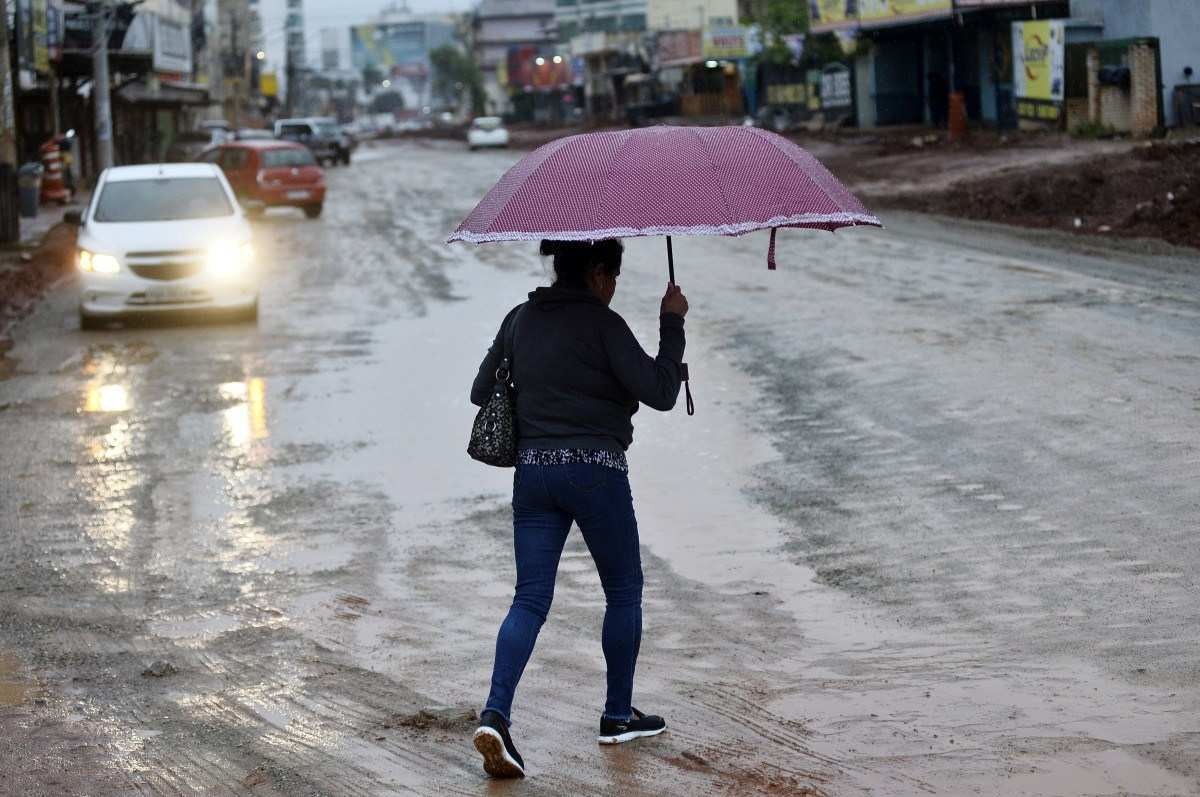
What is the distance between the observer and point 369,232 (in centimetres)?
3036

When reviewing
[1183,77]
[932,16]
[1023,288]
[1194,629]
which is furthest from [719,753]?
[932,16]

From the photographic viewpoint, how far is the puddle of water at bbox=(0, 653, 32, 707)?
20.9 feet

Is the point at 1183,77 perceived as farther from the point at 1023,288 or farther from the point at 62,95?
the point at 62,95

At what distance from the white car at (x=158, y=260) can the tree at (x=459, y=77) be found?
138683 mm

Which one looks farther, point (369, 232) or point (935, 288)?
point (369, 232)

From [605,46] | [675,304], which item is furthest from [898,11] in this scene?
[605,46]

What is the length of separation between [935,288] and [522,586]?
1310 centimetres

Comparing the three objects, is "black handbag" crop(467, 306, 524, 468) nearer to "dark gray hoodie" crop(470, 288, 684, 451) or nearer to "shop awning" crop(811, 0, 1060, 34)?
"dark gray hoodie" crop(470, 288, 684, 451)

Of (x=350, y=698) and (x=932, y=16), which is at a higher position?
(x=932, y=16)

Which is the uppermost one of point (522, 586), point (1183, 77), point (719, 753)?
point (1183, 77)

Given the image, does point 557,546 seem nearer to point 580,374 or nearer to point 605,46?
point 580,374

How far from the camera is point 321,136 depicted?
215ft

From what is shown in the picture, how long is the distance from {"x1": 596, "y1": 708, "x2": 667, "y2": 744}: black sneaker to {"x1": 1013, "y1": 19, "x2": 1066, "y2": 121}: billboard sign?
118 ft

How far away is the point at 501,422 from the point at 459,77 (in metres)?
171
